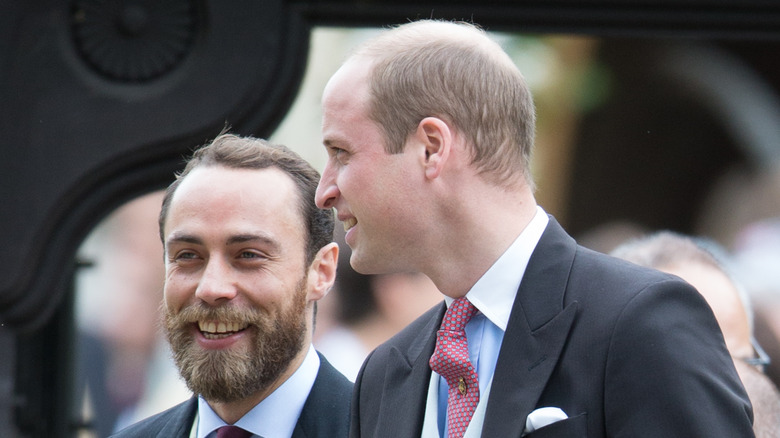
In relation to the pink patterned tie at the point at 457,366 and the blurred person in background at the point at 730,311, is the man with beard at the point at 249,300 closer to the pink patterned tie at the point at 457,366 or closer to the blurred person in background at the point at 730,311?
the pink patterned tie at the point at 457,366

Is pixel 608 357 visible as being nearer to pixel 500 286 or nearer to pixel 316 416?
pixel 500 286

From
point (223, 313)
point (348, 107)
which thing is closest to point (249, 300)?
point (223, 313)

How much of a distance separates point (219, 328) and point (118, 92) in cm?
233

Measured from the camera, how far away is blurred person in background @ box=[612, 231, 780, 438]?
3590 mm

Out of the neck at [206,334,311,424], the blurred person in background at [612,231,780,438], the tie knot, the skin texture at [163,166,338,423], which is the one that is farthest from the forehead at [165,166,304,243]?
the blurred person in background at [612,231,780,438]

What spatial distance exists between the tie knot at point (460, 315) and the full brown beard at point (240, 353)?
0.65 m

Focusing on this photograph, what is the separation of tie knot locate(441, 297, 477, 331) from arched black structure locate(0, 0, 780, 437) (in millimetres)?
2715

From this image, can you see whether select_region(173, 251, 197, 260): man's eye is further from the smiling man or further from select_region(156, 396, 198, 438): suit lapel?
the smiling man

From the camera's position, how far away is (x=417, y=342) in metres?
2.75

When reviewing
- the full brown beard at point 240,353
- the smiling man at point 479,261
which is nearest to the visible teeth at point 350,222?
the smiling man at point 479,261

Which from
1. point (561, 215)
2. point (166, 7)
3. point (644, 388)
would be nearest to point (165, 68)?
point (166, 7)

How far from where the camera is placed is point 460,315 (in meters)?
2.49

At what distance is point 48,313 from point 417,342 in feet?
8.86

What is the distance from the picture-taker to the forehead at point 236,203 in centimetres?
303
